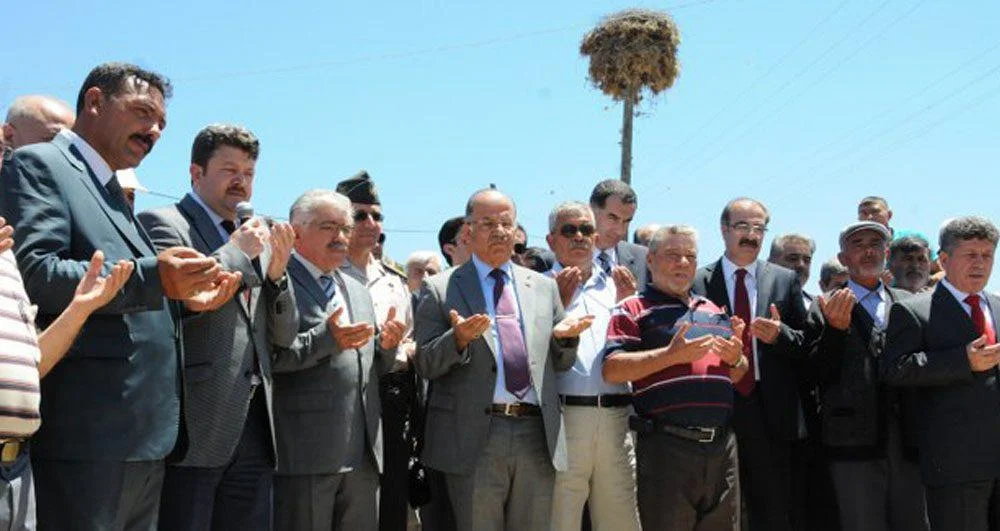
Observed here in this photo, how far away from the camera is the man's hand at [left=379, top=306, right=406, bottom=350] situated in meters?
5.33

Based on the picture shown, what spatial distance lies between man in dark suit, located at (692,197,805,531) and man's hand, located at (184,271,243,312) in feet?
10.4

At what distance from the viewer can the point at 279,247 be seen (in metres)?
4.49

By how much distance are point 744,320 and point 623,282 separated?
2.63 ft

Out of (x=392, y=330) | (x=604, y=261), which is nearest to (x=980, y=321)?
(x=604, y=261)

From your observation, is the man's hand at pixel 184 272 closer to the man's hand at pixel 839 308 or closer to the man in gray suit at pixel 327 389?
the man in gray suit at pixel 327 389

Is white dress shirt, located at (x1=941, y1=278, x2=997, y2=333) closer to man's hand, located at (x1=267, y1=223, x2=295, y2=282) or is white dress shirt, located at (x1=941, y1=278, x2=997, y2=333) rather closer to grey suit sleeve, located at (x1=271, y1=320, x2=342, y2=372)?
grey suit sleeve, located at (x1=271, y1=320, x2=342, y2=372)

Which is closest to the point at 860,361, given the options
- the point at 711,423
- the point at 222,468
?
the point at 711,423

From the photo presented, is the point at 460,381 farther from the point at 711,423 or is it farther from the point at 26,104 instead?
the point at 26,104

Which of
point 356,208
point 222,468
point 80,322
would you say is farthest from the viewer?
point 356,208

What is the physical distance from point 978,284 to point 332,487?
389 centimetres

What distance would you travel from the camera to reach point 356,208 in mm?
6168

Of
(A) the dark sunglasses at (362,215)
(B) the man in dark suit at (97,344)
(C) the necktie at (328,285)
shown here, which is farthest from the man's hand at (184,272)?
(A) the dark sunglasses at (362,215)

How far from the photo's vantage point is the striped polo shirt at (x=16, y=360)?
10.1 feet

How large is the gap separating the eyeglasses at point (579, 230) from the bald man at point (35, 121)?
281 cm
